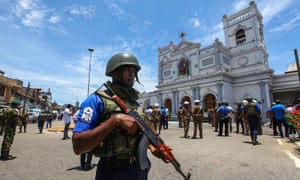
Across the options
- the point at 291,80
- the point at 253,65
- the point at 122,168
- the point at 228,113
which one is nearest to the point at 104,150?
the point at 122,168

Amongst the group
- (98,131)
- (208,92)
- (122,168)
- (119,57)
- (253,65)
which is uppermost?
(253,65)

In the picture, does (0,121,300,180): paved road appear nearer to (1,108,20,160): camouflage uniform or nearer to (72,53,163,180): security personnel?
(1,108,20,160): camouflage uniform

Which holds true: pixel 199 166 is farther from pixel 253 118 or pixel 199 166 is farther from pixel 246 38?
pixel 246 38

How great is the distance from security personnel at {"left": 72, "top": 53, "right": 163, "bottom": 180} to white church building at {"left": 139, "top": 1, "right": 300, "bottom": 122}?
19.2 metres

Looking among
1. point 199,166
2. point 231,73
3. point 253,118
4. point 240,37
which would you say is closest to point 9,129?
point 199,166

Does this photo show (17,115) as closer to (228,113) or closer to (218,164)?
(218,164)

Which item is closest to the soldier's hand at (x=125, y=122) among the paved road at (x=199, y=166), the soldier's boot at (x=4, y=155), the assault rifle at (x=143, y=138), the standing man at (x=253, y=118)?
the assault rifle at (x=143, y=138)

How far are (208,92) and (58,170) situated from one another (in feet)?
62.8

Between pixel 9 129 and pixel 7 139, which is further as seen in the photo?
pixel 9 129

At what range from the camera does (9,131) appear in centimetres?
421

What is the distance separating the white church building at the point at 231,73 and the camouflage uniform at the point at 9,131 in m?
18.9

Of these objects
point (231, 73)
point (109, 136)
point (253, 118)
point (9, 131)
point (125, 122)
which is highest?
point (231, 73)

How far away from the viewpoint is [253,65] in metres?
18.9

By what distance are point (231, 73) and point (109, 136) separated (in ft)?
75.6
